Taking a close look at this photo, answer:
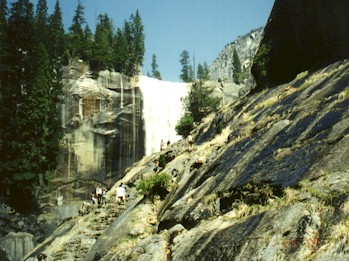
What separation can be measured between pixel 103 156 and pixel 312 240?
4308cm

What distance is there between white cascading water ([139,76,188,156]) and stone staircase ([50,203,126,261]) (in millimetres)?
32084

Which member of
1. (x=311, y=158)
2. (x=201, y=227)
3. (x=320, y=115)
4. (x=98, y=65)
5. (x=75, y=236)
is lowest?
(x=75, y=236)

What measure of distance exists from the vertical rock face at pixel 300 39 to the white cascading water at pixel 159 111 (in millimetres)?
25350

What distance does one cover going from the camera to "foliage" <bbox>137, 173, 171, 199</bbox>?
18.2 metres

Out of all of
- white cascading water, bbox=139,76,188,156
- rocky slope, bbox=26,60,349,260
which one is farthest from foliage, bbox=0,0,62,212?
white cascading water, bbox=139,76,188,156

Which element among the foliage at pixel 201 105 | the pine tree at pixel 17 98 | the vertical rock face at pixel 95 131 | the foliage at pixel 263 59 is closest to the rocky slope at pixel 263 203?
the foliage at pixel 263 59

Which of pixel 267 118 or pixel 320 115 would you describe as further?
pixel 267 118

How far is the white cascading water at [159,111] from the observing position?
54.5 metres

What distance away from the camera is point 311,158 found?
10.5m

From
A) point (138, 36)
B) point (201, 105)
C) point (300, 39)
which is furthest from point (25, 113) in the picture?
point (138, 36)

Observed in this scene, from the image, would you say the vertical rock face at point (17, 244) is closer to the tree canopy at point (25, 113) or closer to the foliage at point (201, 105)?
the tree canopy at point (25, 113)

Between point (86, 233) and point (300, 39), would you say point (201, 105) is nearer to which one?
point (300, 39)

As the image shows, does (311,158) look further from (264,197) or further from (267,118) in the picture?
(267,118)

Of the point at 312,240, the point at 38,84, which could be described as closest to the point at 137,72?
the point at 38,84
